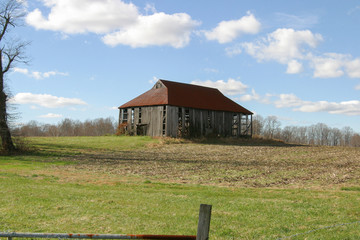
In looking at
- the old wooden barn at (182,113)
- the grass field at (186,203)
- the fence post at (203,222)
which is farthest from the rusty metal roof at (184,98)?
the fence post at (203,222)

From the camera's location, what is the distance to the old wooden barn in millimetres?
48500

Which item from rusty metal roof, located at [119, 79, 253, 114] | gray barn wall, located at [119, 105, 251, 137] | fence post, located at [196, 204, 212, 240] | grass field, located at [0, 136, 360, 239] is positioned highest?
rusty metal roof, located at [119, 79, 253, 114]

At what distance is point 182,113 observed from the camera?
49469mm

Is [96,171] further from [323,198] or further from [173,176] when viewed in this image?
[323,198]

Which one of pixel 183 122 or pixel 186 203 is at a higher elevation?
pixel 183 122

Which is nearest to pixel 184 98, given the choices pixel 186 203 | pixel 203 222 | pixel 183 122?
pixel 183 122

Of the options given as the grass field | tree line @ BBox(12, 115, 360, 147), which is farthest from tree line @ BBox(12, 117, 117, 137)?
the grass field

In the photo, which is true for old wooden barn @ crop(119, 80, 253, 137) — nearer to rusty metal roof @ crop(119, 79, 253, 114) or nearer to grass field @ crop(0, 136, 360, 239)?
rusty metal roof @ crop(119, 79, 253, 114)

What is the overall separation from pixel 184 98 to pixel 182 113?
2721 millimetres

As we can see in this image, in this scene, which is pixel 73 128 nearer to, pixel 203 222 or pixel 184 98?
pixel 184 98

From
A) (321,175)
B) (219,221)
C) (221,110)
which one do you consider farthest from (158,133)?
(219,221)

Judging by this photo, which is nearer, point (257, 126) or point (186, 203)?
point (186, 203)

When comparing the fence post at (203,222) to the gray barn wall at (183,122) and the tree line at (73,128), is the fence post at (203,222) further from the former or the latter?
the tree line at (73,128)

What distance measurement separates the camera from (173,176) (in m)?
19.2
